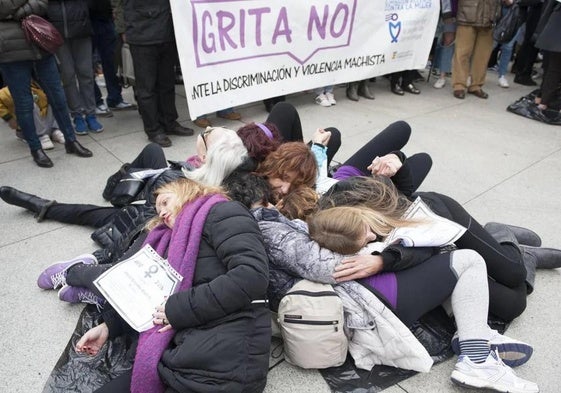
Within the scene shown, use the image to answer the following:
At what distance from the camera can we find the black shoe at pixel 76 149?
382 cm

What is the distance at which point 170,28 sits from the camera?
3.81 metres

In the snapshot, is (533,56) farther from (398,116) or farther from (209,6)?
(209,6)

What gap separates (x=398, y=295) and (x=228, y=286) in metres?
0.76

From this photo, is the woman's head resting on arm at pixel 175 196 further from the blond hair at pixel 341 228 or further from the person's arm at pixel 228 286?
the blond hair at pixel 341 228

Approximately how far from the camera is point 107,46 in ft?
15.2

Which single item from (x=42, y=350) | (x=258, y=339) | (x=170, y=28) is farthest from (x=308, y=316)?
(x=170, y=28)

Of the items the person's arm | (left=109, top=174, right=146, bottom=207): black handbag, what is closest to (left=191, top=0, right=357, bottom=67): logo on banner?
(left=109, top=174, right=146, bottom=207): black handbag

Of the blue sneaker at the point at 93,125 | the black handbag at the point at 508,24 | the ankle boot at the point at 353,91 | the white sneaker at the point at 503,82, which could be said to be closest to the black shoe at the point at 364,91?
the ankle boot at the point at 353,91

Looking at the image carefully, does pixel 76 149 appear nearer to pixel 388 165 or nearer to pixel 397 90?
pixel 388 165

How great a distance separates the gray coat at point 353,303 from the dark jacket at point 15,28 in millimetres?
2399

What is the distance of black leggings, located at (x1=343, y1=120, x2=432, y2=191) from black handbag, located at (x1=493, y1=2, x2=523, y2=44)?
11.1ft

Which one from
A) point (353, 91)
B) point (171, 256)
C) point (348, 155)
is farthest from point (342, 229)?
point (353, 91)

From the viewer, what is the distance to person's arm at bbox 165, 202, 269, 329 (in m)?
1.54

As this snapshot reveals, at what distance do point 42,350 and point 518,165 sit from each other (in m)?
4.01
